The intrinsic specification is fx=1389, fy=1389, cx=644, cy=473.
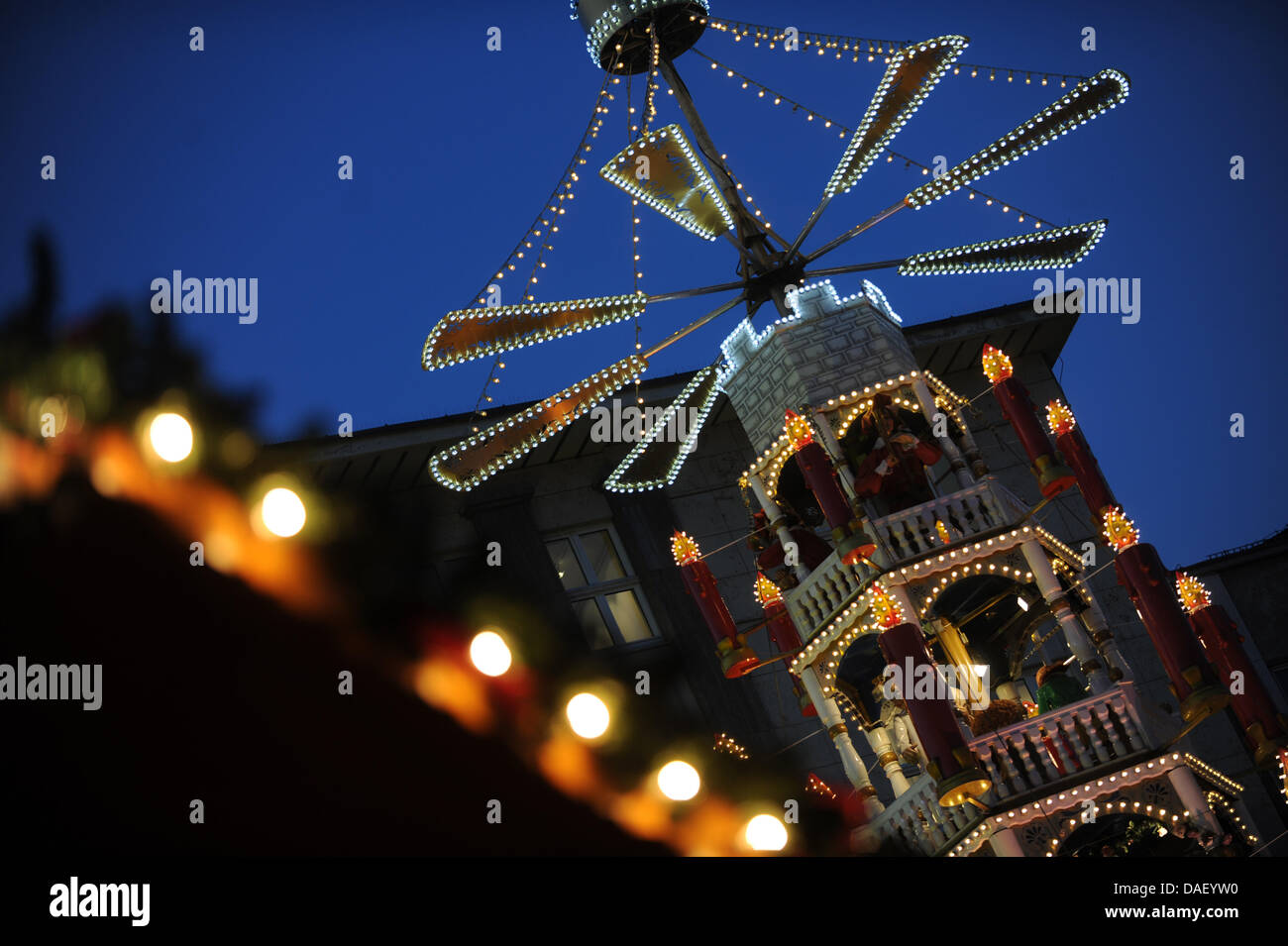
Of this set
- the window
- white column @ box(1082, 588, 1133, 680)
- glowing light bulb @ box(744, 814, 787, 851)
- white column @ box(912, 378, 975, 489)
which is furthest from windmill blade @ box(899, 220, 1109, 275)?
glowing light bulb @ box(744, 814, 787, 851)

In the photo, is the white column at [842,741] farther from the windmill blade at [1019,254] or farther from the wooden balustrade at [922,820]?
the windmill blade at [1019,254]

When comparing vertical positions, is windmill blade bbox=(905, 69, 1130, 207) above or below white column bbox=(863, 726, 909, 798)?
above

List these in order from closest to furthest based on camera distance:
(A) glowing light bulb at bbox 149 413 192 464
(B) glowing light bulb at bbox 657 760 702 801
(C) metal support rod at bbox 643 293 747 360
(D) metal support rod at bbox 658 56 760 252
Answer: (A) glowing light bulb at bbox 149 413 192 464, (B) glowing light bulb at bbox 657 760 702 801, (C) metal support rod at bbox 643 293 747 360, (D) metal support rod at bbox 658 56 760 252

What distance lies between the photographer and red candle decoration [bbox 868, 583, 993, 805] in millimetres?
11797

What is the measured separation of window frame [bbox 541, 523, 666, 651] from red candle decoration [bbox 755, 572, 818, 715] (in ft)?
6.88

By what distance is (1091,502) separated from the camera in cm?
1349

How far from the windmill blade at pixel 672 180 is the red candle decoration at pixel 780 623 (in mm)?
3993

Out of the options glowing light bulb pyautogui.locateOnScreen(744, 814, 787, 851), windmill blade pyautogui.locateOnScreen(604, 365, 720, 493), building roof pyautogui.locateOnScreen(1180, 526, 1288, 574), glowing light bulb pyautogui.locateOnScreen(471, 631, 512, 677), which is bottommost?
glowing light bulb pyautogui.locateOnScreen(744, 814, 787, 851)

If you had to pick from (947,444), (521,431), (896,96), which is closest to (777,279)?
(896,96)

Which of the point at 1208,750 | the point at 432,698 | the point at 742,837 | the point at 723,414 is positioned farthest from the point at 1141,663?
the point at 432,698

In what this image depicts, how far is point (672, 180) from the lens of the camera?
15.4 m

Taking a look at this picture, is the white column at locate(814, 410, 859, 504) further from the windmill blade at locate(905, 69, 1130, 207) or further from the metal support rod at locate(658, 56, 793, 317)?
the windmill blade at locate(905, 69, 1130, 207)

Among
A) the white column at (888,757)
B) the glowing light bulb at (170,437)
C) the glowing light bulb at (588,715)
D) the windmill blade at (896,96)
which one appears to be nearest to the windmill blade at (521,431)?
the windmill blade at (896,96)

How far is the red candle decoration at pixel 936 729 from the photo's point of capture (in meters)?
11.8
